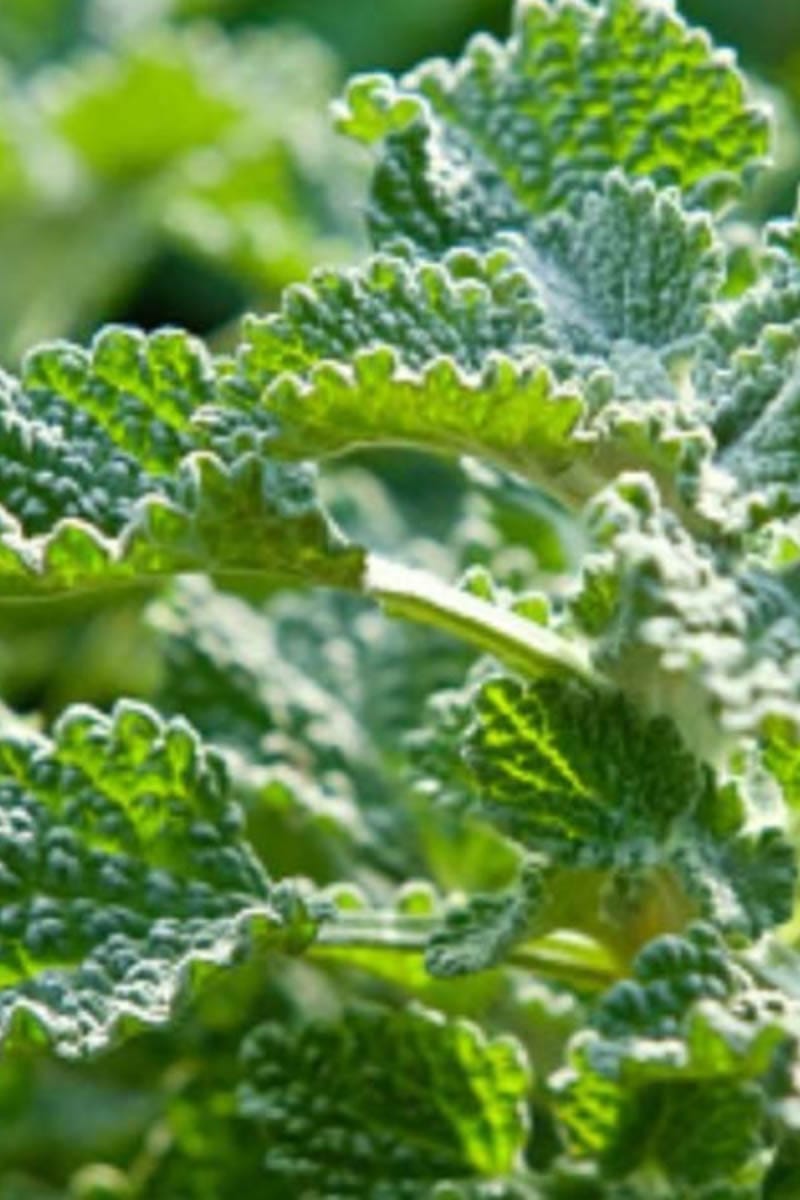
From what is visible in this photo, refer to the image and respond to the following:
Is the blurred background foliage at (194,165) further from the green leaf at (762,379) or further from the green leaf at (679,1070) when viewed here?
the green leaf at (679,1070)

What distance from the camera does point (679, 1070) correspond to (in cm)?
115

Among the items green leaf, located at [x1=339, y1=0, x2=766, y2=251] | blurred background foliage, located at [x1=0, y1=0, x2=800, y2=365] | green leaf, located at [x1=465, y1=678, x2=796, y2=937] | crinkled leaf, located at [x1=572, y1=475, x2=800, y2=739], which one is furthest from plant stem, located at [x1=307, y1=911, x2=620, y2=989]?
blurred background foliage, located at [x1=0, y1=0, x2=800, y2=365]

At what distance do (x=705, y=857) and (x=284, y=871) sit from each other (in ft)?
2.00

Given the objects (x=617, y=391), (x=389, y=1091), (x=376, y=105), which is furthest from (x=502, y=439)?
(x=389, y=1091)

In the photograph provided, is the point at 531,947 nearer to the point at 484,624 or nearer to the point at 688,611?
the point at 484,624

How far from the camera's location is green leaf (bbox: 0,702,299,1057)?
4.43 ft

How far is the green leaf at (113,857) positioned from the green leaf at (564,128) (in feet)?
1.03

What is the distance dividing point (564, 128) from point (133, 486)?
1.17 feet

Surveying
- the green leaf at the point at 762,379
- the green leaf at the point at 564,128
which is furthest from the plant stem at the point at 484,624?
the green leaf at the point at 564,128

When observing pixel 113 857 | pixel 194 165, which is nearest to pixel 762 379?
pixel 113 857

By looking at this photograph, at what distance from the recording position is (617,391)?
1.31 m

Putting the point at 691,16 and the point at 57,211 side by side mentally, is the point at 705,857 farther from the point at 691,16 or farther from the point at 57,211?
the point at 691,16

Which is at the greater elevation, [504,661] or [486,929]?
[504,661]

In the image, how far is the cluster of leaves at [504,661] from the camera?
1.22 metres
